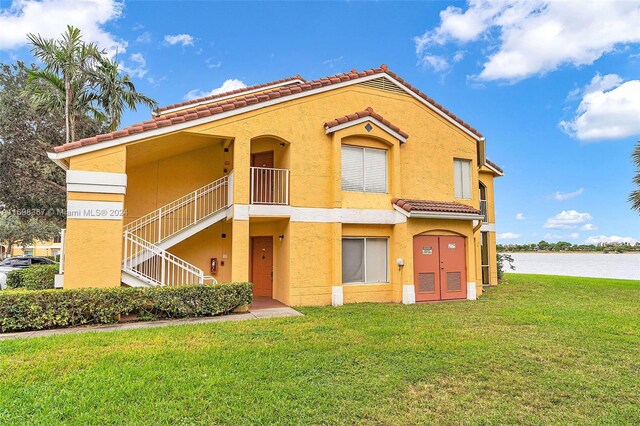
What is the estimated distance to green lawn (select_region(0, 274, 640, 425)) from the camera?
173 inches

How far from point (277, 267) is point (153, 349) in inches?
261

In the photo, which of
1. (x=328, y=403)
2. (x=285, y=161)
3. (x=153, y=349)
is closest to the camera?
(x=328, y=403)

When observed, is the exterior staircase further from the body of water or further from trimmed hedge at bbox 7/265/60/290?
the body of water

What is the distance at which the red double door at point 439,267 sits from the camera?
13047 mm

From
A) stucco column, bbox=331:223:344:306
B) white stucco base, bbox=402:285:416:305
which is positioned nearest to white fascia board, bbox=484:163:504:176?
white stucco base, bbox=402:285:416:305

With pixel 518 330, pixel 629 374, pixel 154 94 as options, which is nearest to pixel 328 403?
pixel 629 374

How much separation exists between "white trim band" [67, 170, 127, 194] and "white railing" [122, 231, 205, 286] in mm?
1464

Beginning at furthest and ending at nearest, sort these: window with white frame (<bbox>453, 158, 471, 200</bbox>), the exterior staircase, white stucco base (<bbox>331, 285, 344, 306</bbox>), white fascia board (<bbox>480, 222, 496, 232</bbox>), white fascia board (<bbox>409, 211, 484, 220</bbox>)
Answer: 1. white fascia board (<bbox>480, 222, 496, 232</bbox>)
2. window with white frame (<bbox>453, 158, 471, 200</bbox>)
3. white fascia board (<bbox>409, 211, 484, 220</bbox>)
4. white stucco base (<bbox>331, 285, 344, 306</bbox>)
5. the exterior staircase

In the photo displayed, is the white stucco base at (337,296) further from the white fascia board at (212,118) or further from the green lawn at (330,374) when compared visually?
the white fascia board at (212,118)

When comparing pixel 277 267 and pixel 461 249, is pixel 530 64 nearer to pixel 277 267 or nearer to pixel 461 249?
pixel 461 249

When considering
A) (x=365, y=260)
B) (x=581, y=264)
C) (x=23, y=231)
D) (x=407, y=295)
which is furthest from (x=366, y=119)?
(x=23, y=231)

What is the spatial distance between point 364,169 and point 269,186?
3.62m

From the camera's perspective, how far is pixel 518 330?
8.66 meters

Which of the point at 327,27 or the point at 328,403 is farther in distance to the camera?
the point at 327,27
